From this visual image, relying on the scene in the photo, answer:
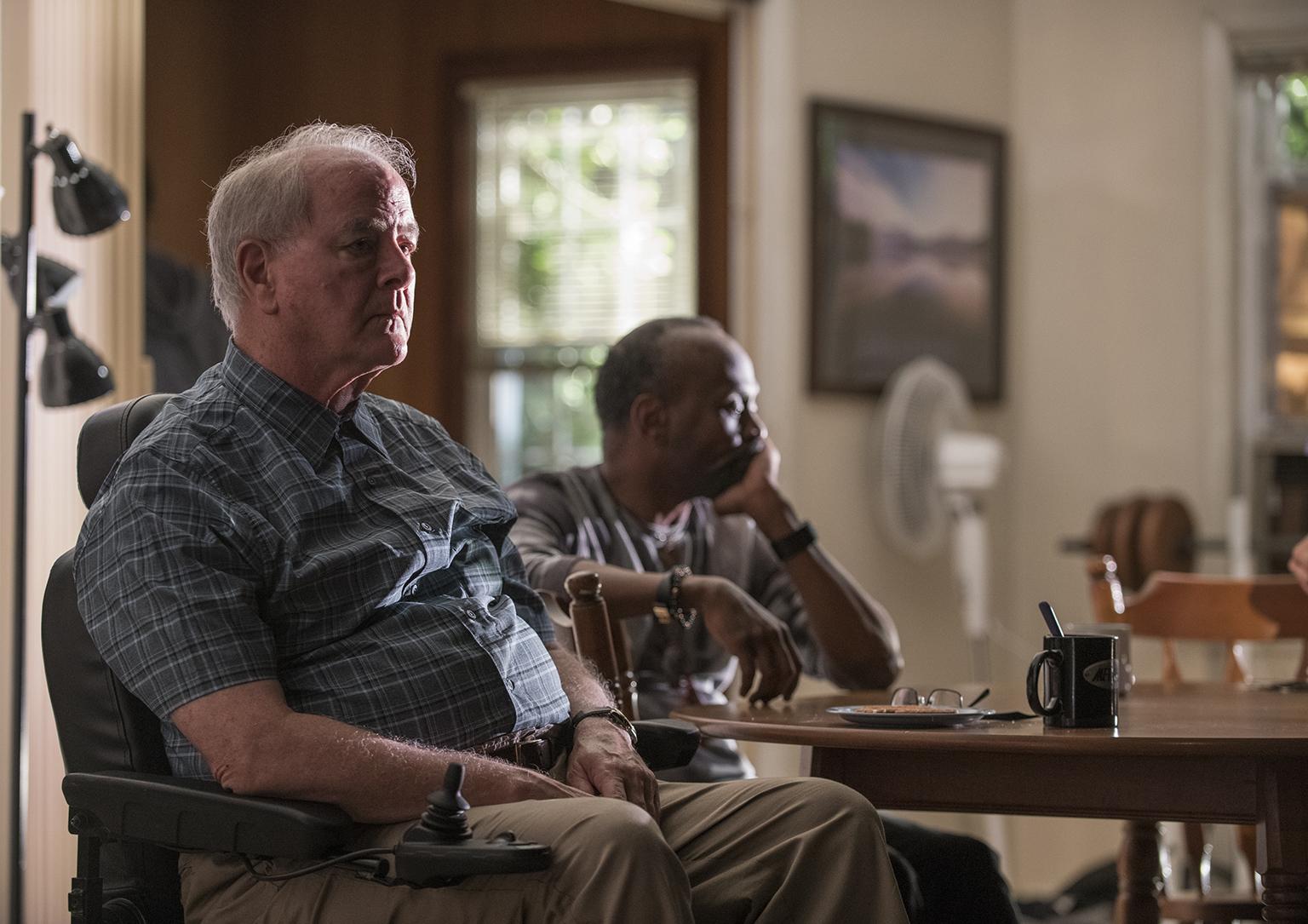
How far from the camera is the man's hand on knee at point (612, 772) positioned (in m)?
1.71

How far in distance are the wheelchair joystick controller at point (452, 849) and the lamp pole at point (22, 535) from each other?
1.49 metres

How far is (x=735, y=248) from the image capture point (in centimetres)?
441

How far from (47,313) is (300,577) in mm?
1458

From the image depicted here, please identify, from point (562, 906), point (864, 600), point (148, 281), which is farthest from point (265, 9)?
point (562, 906)

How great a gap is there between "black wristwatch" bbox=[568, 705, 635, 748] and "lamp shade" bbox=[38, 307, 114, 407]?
145 centimetres

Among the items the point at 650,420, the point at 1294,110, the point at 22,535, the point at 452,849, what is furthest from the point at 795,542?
the point at 1294,110

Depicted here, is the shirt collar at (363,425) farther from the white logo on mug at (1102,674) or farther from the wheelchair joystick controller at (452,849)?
the white logo on mug at (1102,674)

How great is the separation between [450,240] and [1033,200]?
202 cm

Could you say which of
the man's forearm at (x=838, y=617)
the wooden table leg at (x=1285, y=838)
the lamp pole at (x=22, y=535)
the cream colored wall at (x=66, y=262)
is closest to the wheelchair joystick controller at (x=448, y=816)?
the wooden table leg at (x=1285, y=838)

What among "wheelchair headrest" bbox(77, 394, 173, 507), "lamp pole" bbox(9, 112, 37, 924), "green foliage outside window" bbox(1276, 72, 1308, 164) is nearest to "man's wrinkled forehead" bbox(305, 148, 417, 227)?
"wheelchair headrest" bbox(77, 394, 173, 507)

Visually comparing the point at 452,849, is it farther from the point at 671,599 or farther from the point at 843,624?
the point at 843,624

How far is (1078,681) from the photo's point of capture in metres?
1.85

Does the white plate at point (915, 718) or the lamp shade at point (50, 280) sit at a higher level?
the lamp shade at point (50, 280)

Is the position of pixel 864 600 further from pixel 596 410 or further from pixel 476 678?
pixel 476 678
